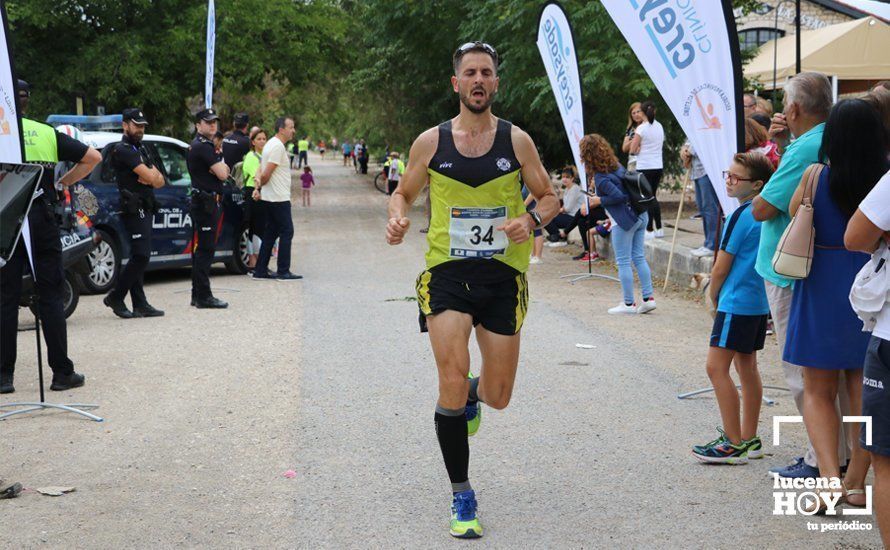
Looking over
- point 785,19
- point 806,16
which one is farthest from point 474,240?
point 785,19

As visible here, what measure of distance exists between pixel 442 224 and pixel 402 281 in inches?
347

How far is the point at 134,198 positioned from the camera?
1052 cm

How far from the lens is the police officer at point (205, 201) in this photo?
11594mm

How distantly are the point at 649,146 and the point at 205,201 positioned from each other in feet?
22.2

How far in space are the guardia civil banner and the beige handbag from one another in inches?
180

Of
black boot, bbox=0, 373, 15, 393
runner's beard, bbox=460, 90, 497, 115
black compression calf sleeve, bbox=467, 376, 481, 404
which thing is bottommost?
black boot, bbox=0, 373, 15, 393

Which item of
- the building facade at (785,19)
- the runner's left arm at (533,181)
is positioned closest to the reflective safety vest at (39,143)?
the runner's left arm at (533,181)

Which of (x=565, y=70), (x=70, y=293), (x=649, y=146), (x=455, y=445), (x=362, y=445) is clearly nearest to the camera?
(x=455, y=445)

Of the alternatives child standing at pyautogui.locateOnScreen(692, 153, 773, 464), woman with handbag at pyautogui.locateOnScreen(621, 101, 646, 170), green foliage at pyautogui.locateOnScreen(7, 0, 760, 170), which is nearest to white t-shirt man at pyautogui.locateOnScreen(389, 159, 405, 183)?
green foliage at pyautogui.locateOnScreen(7, 0, 760, 170)

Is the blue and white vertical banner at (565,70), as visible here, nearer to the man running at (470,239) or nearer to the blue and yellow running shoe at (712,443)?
the blue and yellow running shoe at (712,443)

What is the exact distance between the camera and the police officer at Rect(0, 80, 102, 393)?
740cm

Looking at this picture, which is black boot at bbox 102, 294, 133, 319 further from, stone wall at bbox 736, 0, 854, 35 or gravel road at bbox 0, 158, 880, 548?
stone wall at bbox 736, 0, 854, 35

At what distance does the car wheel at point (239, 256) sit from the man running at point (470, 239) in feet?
33.2

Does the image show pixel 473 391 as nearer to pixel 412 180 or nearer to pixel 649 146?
pixel 412 180
